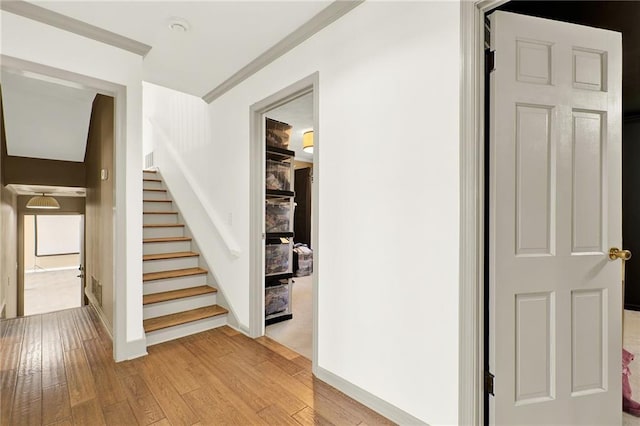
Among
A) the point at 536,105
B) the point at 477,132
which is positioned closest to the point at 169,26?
the point at 477,132

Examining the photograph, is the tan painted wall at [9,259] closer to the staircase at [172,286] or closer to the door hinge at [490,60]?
the staircase at [172,286]

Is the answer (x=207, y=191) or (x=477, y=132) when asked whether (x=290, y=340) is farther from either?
(x=477, y=132)

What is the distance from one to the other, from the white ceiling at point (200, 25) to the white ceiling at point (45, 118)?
54.1 inches

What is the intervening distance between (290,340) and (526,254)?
→ 2.20 m

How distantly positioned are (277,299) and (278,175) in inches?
56.1

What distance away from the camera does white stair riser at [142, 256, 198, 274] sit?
3334mm

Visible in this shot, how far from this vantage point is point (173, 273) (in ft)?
11.1

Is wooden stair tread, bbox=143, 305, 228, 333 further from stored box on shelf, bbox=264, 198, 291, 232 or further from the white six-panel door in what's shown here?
the white six-panel door

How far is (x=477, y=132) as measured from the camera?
1426 mm

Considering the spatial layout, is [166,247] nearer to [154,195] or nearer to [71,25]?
[154,195]

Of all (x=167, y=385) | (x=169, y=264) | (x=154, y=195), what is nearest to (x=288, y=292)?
(x=169, y=264)

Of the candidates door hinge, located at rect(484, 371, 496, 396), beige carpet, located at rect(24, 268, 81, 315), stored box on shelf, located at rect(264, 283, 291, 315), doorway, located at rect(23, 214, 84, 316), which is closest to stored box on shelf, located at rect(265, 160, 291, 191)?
stored box on shelf, located at rect(264, 283, 291, 315)

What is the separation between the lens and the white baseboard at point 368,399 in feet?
5.46

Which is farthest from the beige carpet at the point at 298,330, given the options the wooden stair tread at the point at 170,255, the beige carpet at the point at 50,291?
the beige carpet at the point at 50,291
